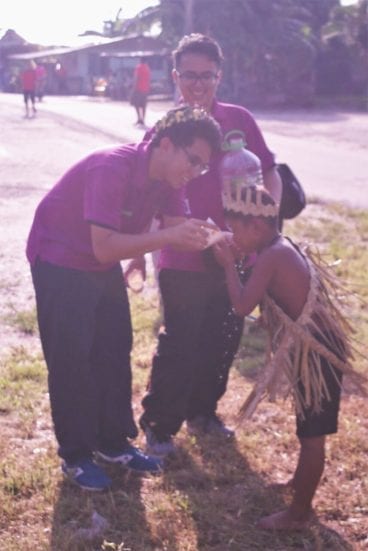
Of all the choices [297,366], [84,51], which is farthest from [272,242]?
[84,51]

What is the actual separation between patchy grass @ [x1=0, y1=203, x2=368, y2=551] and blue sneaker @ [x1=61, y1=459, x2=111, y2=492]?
0.04 metres

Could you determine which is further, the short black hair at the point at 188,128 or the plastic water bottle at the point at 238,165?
the plastic water bottle at the point at 238,165

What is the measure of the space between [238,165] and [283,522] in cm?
147

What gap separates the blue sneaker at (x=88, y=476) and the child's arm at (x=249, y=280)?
1001 mm

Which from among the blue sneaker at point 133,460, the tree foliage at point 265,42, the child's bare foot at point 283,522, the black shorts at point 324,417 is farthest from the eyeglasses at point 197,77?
the tree foliage at point 265,42

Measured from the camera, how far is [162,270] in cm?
399

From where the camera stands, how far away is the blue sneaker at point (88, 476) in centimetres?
371

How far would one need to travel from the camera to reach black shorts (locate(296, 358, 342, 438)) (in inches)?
132

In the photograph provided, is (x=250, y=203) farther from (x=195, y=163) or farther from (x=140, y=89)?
(x=140, y=89)

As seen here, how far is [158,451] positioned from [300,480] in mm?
914

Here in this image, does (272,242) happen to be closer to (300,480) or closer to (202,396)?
(300,480)

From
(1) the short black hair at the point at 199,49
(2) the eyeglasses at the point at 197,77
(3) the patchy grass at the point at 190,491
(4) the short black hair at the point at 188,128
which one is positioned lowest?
(3) the patchy grass at the point at 190,491

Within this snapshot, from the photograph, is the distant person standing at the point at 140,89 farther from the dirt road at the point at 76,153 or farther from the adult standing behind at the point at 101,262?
the adult standing behind at the point at 101,262

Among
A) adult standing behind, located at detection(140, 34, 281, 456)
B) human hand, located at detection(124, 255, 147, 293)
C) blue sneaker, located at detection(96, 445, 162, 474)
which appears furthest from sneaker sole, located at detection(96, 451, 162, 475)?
human hand, located at detection(124, 255, 147, 293)
